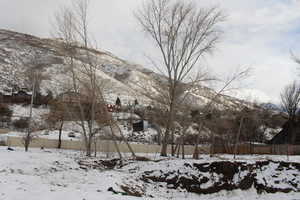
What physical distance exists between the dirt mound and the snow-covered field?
1.78ft

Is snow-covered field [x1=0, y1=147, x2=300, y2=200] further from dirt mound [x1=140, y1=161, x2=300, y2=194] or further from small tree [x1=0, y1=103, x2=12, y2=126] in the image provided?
small tree [x1=0, y1=103, x2=12, y2=126]

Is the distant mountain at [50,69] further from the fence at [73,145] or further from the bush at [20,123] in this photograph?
the bush at [20,123]

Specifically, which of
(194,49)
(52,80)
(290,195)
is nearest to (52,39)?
(194,49)

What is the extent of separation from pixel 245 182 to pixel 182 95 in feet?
44.1

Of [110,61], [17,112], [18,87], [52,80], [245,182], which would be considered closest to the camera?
[245,182]

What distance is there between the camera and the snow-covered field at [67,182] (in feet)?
28.5

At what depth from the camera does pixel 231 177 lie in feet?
57.3

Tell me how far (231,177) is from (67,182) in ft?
30.5

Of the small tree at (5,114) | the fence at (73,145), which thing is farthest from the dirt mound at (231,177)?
the small tree at (5,114)

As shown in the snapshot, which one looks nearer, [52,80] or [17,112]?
[17,112]

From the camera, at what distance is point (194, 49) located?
2841 centimetres

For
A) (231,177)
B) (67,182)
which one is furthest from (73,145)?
(67,182)

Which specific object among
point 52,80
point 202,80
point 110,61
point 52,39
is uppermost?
point 110,61

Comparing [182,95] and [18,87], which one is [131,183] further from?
[18,87]
